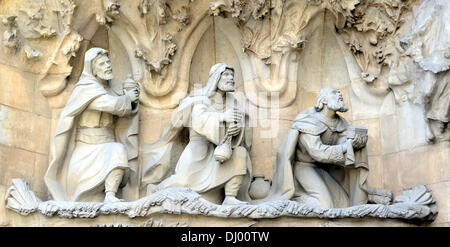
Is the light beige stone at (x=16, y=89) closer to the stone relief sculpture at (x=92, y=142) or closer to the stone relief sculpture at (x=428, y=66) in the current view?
the stone relief sculpture at (x=92, y=142)

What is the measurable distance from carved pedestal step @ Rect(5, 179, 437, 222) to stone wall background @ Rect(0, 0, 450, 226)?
3.4 inches

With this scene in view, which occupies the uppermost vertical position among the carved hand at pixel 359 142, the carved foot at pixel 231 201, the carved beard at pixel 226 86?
the carved beard at pixel 226 86

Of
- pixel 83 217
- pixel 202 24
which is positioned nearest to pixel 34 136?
pixel 83 217

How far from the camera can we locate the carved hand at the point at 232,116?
9.30 m

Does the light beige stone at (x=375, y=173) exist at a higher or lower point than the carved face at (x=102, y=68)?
lower

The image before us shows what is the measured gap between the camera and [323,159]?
945 centimetres

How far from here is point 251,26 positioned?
33.6ft

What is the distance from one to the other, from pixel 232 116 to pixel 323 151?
0.97m

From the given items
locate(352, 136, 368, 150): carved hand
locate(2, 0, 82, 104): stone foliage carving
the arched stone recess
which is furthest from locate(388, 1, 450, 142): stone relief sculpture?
locate(2, 0, 82, 104): stone foliage carving

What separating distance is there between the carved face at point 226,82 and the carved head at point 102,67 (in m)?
1.13

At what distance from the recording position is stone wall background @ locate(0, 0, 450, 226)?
31.4 feet

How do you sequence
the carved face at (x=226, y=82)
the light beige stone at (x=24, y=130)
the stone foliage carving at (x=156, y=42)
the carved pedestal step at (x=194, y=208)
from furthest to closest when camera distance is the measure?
the stone foliage carving at (x=156, y=42), the light beige stone at (x=24, y=130), the carved face at (x=226, y=82), the carved pedestal step at (x=194, y=208)

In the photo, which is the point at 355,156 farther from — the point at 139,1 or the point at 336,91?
the point at 139,1

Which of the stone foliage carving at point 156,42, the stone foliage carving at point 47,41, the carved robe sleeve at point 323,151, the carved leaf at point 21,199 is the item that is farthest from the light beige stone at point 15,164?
the carved robe sleeve at point 323,151
